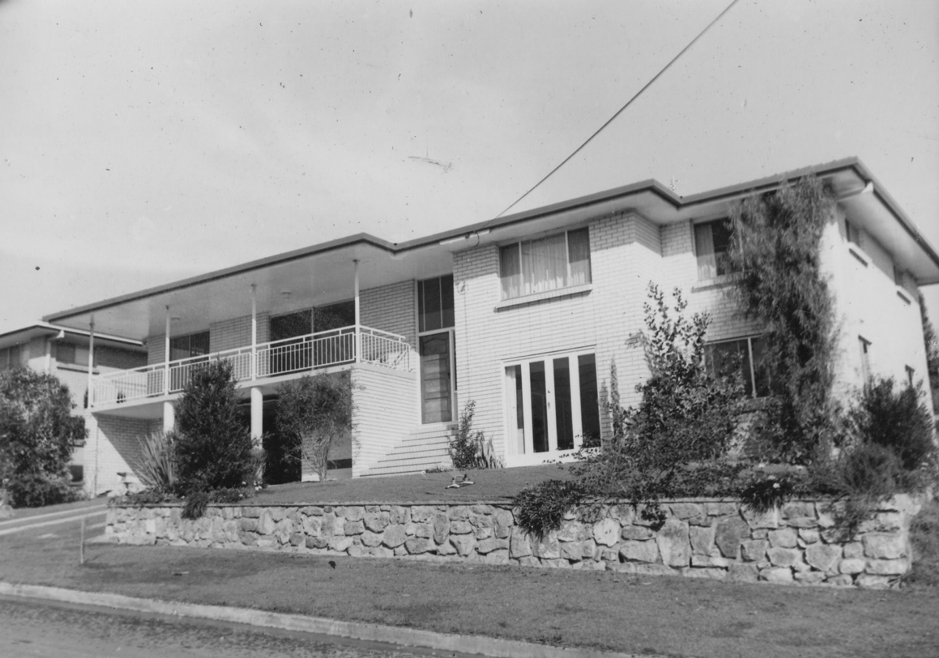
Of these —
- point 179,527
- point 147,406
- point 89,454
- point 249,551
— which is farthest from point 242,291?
point 249,551

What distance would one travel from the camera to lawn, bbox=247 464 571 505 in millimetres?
13195

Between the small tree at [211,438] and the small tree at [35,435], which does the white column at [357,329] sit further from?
the small tree at [35,435]

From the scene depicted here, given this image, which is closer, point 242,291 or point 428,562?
point 428,562

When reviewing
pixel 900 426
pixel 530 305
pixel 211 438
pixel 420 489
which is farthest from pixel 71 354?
pixel 900 426

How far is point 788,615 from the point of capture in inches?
338

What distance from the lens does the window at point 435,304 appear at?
2300 centimetres

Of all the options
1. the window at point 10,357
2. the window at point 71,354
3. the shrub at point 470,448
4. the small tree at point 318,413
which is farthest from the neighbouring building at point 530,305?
the window at point 10,357

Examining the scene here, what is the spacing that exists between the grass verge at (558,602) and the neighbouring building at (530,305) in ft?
22.2

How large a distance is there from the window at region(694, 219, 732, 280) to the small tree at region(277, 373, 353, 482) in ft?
27.4

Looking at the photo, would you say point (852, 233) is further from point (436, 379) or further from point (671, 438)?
point (436, 379)

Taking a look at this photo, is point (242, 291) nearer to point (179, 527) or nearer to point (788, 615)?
point (179, 527)

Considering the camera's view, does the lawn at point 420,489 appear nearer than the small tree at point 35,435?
Yes

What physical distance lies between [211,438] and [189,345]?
1362cm

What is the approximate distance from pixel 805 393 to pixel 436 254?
923cm
